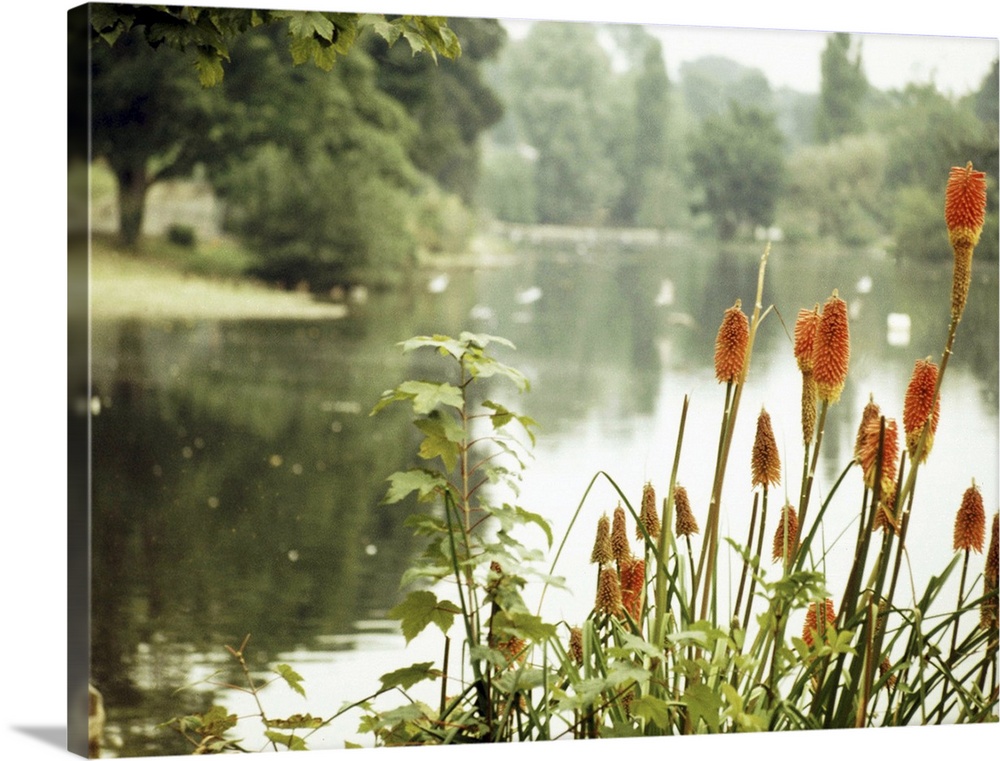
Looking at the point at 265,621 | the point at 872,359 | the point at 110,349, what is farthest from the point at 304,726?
the point at 872,359

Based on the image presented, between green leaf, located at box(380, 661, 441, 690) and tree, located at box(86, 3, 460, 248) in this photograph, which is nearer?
green leaf, located at box(380, 661, 441, 690)

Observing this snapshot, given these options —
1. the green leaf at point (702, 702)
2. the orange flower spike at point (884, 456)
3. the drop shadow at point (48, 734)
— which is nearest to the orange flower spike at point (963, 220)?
the orange flower spike at point (884, 456)

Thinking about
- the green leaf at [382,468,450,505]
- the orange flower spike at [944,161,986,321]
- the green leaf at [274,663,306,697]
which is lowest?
the green leaf at [274,663,306,697]

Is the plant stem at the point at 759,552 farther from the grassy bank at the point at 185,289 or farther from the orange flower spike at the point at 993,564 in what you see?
the grassy bank at the point at 185,289

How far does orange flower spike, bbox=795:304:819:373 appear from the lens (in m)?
4.27

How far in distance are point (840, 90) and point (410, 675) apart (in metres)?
2.27

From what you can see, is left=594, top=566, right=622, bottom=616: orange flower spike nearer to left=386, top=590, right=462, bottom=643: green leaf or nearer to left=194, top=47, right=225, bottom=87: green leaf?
left=386, top=590, right=462, bottom=643: green leaf

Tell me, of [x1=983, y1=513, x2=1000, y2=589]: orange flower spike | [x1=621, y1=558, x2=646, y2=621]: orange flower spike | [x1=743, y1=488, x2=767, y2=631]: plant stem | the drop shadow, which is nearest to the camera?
[x1=743, y1=488, x2=767, y2=631]: plant stem

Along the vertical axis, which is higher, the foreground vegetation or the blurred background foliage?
the blurred background foliage

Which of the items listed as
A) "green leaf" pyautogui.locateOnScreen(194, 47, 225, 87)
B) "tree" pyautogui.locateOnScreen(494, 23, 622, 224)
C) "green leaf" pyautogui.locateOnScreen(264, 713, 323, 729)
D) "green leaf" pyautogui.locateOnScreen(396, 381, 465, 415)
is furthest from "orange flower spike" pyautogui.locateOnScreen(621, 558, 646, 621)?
"green leaf" pyautogui.locateOnScreen(194, 47, 225, 87)

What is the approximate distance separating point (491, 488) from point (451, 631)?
45 centimetres

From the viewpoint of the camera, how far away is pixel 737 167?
16.3 feet

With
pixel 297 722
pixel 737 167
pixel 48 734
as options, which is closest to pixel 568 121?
pixel 737 167

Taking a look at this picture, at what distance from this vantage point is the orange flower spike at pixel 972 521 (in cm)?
466
